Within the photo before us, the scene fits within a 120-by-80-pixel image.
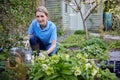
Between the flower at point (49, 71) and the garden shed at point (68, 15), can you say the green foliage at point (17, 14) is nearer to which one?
the flower at point (49, 71)

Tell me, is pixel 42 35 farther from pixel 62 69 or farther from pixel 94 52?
pixel 94 52

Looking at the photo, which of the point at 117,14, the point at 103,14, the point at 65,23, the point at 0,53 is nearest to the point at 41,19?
the point at 0,53

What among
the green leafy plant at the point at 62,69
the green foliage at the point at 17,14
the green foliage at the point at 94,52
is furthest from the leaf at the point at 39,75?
the green foliage at the point at 94,52

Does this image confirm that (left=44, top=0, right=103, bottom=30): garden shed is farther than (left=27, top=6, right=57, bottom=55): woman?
Yes

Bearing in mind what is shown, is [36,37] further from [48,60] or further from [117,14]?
[117,14]

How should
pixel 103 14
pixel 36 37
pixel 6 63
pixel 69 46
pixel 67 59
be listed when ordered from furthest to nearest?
1. pixel 103 14
2. pixel 69 46
3. pixel 36 37
4. pixel 67 59
5. pixel 6 63

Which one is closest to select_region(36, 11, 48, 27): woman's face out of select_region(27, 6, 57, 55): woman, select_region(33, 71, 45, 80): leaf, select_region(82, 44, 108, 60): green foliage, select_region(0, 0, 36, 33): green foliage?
select_region(27, 6, 57, 55): woman

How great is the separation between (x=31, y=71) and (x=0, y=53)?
0.42 meters

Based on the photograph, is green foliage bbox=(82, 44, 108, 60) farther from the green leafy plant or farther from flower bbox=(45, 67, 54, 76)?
flower bbox=(45, 67, 54, 76)

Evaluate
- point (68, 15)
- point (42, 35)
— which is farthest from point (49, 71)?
point (68, 15)

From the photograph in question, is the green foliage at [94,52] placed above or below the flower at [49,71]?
below

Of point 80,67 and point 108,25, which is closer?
point 80,67

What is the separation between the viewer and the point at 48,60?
374 centimetres

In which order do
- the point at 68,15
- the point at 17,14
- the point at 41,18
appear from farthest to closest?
the point at 68,15 < the point at 17,14 < the point at 41,18
